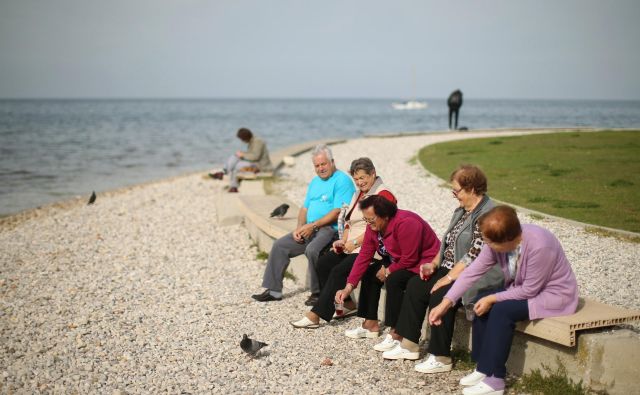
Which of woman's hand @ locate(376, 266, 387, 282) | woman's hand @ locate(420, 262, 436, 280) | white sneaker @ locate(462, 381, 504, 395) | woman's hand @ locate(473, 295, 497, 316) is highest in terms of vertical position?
woman's hand @ locate(420, 262, 436, 280)

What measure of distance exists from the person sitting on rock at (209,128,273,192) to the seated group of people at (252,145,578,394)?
275 inches

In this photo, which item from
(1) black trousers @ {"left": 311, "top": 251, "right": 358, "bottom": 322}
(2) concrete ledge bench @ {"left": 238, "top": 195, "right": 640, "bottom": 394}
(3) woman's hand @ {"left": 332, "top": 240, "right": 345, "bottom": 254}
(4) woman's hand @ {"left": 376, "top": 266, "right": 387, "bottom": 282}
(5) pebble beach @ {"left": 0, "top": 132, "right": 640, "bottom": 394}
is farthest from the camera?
(3) woman's hand @ {"left": 332, "top": 240, "right": 345, "bottom": 254}

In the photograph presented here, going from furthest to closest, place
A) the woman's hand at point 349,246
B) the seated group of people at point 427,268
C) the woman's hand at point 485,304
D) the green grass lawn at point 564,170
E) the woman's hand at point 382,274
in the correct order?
1. the green grass lawn at point 564,170
2. the woman's hand at point 349,246
3. the woman's hand at point 382,274
4. the woman's hand at point 485,304
5. the seated group of people at point 427,268

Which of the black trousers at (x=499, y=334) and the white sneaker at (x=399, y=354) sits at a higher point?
the black trousers at (x=499, y=334)

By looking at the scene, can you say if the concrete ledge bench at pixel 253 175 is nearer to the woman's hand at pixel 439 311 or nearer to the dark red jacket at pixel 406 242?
the dark red jacket at pixel 406 242

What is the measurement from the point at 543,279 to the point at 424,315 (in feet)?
3.71

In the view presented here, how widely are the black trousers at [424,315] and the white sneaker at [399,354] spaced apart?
4.3 inches

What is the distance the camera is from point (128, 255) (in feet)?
29.9

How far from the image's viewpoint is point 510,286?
437 cm

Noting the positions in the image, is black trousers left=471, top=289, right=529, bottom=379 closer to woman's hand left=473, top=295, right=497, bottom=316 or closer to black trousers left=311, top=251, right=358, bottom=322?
woman's hand left=473, top=295, right=497, bottom=316

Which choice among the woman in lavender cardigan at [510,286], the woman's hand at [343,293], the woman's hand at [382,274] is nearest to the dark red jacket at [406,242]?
the woman's hand at [382,274]

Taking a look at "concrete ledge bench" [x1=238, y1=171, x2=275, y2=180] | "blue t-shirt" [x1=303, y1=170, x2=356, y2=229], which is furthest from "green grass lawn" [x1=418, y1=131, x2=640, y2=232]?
"blue t-shirt" [x1=303, y1=170, x2=356, y2=229]

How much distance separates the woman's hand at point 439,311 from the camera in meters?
4.47

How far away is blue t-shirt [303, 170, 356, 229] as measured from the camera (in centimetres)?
649
